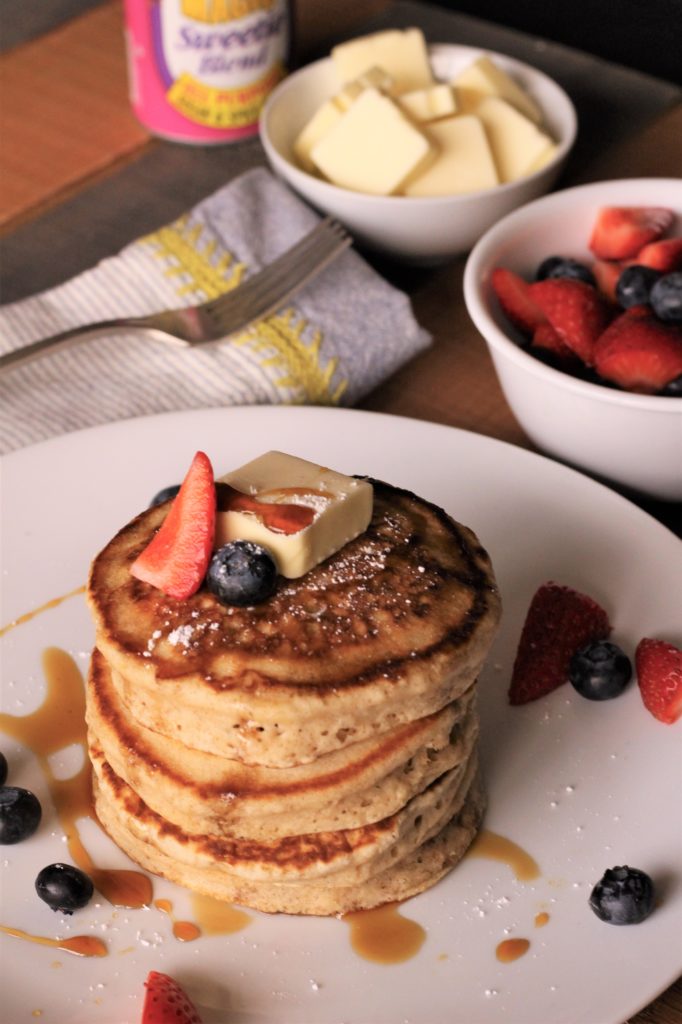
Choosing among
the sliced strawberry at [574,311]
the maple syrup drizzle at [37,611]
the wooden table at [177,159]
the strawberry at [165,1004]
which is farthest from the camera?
the wooden table at [177,159]

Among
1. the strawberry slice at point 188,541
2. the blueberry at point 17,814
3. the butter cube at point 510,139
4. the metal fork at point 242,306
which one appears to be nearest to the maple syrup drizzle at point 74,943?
the blueberry at point 17,814

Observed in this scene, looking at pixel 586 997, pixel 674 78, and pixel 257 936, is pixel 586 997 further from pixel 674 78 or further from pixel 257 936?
pixel 674 78

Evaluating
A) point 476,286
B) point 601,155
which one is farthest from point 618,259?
point 601,155

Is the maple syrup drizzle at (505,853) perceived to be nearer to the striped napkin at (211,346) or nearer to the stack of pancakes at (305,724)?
the stack of pancakes at (305,724)

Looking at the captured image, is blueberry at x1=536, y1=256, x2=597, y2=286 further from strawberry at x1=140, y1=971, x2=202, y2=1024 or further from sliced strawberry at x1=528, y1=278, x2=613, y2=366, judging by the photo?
strawberry at x1=140, y1=971, x2=202, y2=1024

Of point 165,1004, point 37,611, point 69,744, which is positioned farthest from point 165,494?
point 165,1004

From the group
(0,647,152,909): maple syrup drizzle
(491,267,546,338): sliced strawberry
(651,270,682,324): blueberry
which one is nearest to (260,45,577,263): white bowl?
(491,267,546,338): sliced strawberry
